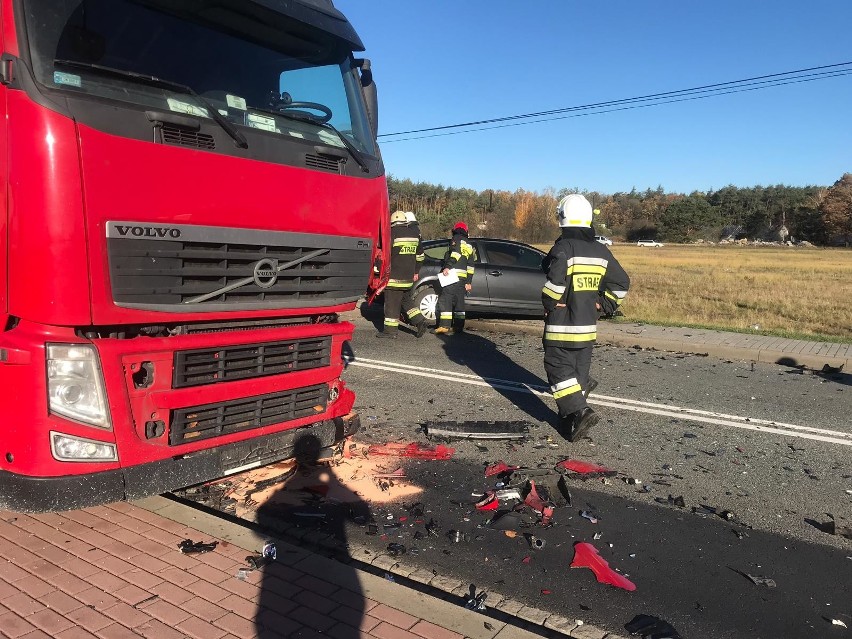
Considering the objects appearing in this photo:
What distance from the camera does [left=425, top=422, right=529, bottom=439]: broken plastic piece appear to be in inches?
217

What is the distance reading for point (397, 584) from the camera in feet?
10.4

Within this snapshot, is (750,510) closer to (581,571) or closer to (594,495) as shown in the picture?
(594,495)

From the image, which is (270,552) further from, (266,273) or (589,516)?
(589,516)

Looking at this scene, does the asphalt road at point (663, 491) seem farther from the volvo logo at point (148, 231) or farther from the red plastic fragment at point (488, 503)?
the volvo logo at point (148, 231)

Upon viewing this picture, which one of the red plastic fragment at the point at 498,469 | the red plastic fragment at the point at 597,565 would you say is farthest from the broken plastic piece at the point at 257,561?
the red plastic fragment at the point at 498,469

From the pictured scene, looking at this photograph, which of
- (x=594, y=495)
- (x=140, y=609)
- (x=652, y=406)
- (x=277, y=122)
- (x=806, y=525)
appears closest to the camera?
(x=140, y=609)

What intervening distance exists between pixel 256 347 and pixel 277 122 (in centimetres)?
127

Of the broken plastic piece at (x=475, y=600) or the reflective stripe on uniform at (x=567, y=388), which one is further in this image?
the reflective stripe on uniform at (x=567, y=388)

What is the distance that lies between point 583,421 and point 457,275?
18.1 feet

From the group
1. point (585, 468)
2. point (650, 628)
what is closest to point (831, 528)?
point (585, 468)

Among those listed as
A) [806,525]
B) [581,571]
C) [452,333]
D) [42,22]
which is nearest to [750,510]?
[806,525]

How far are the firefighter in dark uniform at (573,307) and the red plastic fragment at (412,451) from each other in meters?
1.02

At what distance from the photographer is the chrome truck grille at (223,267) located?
306 cm

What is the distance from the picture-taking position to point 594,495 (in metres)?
4.47
